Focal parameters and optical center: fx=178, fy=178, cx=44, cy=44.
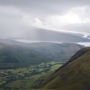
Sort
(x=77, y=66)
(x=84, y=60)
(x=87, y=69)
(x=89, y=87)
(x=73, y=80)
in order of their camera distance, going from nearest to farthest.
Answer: (x=89, y=87)
(x=73, y=80)
(x=87, y=69)
(x=77, y=66)
(x=84, y=60)

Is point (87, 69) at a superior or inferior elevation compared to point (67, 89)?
superior

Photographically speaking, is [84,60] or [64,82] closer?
[64,82]

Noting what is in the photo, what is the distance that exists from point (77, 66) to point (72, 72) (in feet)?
45.6

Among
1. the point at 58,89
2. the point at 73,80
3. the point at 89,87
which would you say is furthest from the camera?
the point at 73,80

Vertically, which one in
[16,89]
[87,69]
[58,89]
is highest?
[87,69]

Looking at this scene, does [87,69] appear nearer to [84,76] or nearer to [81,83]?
[84,76]

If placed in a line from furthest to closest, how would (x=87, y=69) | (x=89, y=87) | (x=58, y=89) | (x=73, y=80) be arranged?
1. (x=87, y=69)
2. (x=73, y=80)
3. (x=58, y=89)
4. (x=89, y=87)

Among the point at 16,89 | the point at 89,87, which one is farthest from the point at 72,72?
the point at 16,89

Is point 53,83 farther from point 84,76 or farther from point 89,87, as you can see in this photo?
point 89,87

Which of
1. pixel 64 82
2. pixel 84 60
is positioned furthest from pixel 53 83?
pixel 84 60

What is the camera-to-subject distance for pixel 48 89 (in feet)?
463

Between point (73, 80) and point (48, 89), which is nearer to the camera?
point (48, 89)

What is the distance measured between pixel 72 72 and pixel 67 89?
3712 centimetres

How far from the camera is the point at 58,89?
140m
